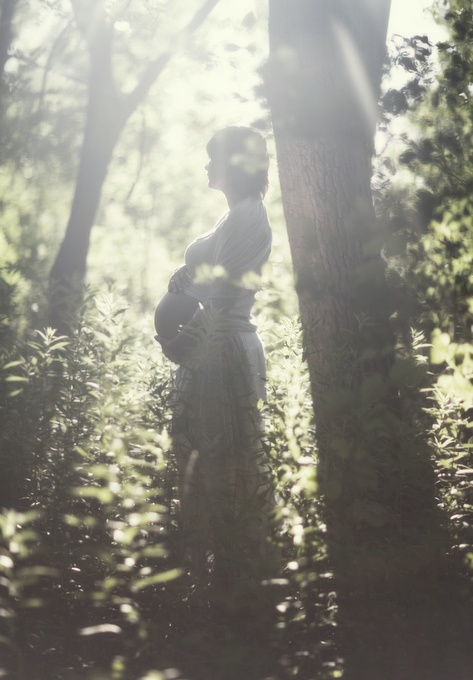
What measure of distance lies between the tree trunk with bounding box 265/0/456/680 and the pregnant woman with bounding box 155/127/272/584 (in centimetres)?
34

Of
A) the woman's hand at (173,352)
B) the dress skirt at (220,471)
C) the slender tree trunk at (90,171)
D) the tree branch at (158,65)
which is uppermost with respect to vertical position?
→ the tree branch at (158,65)

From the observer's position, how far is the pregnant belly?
4.47m

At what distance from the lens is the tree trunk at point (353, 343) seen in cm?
333

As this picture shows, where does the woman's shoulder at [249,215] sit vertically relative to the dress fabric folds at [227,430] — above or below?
above

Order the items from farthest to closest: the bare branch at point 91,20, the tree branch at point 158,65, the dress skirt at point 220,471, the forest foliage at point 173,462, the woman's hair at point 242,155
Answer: the tree branch at point 158,65 < the bare branch at point 91,20 < the woman's hair at point 242,155 < the dress skirt at point 220,471 < the forest foliage at point 173,462

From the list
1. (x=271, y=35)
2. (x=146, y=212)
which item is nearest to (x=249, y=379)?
(x=271, y=35)

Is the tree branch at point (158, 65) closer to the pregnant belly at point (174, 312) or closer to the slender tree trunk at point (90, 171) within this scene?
the slender tree trunk at point (90, 171)

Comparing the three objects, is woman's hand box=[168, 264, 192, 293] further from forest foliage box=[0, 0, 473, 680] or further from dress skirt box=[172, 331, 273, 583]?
dress skirt box=[172, 331, 273, 583]

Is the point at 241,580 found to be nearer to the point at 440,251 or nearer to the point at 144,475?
the point at 144,475

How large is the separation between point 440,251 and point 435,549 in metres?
1.45

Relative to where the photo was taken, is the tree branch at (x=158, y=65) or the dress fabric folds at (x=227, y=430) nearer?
the dress fabric folds at (x=227, y=430)

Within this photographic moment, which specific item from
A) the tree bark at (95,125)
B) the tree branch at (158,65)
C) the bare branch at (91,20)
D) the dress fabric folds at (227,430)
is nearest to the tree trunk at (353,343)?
the dress fabric folds at (227,430)

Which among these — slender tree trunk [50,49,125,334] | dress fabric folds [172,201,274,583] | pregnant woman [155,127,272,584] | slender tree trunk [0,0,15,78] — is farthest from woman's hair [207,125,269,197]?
slender tree trunk [0,0,15,78]

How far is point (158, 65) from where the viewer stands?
1338 cm
